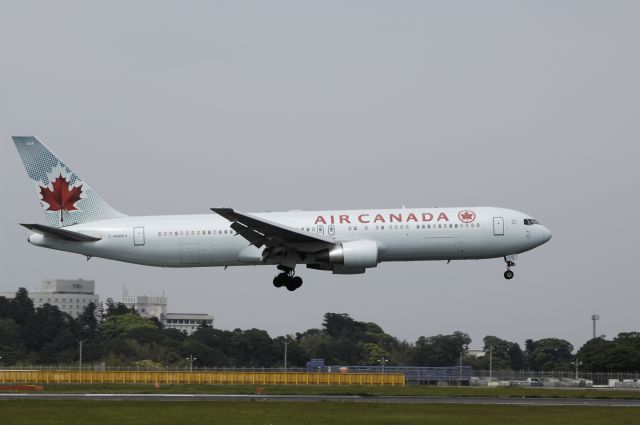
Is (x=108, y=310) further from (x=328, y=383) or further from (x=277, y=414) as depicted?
(x=277, y=414)

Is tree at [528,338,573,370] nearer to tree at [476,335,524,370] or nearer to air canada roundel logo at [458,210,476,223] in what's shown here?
tree at [476,335,524,370]

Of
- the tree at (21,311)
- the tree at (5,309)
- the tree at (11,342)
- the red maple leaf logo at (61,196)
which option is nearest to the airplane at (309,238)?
the red maple leaf logo at (61,196)

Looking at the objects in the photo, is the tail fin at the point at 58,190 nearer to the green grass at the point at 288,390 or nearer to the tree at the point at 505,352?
the green grass at the point at 288,390

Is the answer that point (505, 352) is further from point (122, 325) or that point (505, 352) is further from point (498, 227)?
point (498, 227)

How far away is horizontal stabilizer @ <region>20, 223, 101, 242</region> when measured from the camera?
58.0 m

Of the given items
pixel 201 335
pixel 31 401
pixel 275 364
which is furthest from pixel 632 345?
pixel 31 401

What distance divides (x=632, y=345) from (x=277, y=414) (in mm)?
78779

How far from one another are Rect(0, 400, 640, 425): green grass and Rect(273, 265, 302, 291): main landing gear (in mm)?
12807

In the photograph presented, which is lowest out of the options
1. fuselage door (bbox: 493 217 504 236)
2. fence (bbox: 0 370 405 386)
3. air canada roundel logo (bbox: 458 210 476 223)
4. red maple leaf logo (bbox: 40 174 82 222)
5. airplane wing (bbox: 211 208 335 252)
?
fence (bbox: 0 370 405 386)

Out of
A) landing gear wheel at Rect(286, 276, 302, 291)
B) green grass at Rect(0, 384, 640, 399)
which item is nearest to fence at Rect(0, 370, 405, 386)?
green grass at Rect(0, 384, 640, 399)

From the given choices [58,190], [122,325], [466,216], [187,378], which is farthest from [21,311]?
[466,216]

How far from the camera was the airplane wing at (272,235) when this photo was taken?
55.4 m

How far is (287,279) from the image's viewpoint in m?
60.0

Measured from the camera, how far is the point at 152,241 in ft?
196
